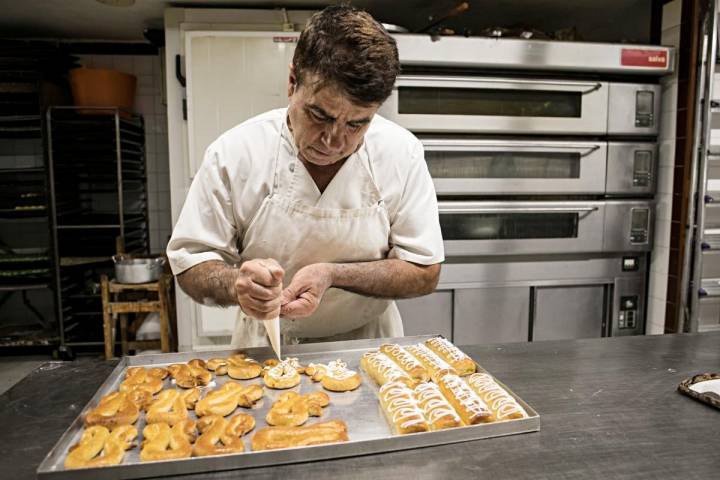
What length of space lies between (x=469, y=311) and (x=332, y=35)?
2207 mm

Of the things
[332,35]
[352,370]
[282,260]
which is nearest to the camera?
[332,35]

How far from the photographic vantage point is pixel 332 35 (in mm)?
1250

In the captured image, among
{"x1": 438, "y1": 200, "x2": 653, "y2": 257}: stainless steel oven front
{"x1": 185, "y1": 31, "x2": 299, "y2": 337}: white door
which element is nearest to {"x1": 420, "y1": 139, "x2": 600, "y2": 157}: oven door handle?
{"x1": 438, "y1": 200, "x2": 653, "y2": 257}: stainless steel oven front

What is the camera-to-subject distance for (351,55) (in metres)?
1.24

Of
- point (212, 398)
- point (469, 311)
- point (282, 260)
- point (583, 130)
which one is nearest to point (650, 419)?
point (212, 398)

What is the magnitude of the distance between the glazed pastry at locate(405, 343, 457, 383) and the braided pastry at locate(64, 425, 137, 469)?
2.27 ft

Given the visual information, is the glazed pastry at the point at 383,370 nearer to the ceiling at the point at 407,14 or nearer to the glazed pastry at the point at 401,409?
the glazed pastry at the point at 401,409

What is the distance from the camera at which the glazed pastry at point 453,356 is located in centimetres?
133

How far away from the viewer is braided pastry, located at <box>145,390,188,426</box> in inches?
42.4

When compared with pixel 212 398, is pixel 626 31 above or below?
above

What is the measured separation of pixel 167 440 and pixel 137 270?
2.87 m

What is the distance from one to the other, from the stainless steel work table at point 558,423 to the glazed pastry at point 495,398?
46 millimetres

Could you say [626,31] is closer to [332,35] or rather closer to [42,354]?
[332,35]

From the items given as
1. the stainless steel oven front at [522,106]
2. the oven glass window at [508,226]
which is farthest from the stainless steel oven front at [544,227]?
the stainless steel oven front at [522,106]
